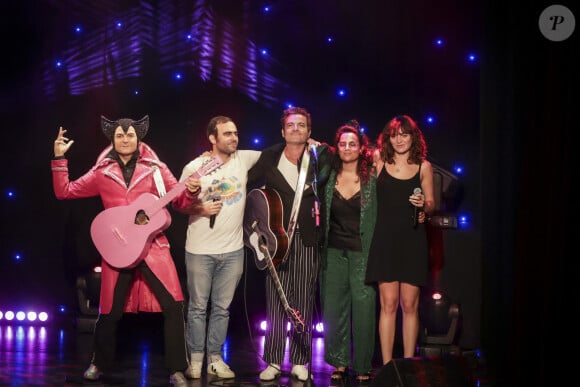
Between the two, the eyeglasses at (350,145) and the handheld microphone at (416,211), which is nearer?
the handheld microphone at (416,211)

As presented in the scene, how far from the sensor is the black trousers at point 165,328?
17.6 feet

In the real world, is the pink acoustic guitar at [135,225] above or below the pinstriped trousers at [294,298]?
above

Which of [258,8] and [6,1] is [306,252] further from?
[6,1]

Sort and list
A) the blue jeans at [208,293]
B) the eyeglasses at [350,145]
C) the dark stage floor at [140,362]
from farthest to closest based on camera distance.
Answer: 1. the blue jeans at [208,293]
2. the eyeglasses at [350,145]
3. the dark stage floor at [140,362]

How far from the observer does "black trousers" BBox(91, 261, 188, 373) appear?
5.36 metres

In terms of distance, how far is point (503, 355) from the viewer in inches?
165

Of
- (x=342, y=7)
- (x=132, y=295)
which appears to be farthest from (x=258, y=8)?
(x=132, y=295)

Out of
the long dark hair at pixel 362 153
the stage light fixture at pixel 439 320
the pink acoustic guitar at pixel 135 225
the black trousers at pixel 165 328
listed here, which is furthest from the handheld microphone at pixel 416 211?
the black trousers at pixel 165 328

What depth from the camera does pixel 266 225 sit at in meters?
5.55

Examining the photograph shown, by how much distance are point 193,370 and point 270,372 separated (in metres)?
0.55

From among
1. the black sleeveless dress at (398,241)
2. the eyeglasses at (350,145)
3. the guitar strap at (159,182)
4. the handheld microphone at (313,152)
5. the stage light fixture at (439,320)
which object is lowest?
the stage light fixture at (439,320)

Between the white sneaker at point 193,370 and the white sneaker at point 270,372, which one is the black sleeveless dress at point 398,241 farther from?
the white sneaker at point 193,370

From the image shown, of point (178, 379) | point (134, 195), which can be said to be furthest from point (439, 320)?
point (134, 195)

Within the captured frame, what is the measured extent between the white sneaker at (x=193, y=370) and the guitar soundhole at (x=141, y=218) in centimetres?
108
